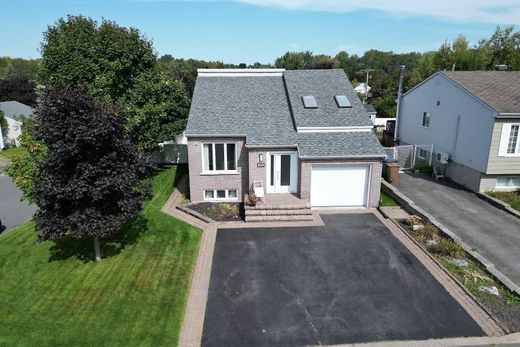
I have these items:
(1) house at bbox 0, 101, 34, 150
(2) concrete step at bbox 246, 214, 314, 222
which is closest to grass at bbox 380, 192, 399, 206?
(2) concrete step at bbox 246, 214, 314, 222

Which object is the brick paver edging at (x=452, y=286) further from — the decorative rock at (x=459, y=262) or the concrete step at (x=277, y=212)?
the concrete step at (x=277, y=212)

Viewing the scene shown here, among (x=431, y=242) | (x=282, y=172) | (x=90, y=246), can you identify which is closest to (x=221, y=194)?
(x=282, y=172)

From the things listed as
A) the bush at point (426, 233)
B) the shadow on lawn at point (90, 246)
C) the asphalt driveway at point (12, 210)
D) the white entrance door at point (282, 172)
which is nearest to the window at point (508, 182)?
the bush at point (426, 233)

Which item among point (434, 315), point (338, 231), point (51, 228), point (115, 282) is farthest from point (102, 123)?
point (434, 315)

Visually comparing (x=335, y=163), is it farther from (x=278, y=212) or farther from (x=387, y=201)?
(x=387, y=201)

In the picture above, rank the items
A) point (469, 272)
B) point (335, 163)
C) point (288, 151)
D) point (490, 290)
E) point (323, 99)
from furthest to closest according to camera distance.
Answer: point (323, 99), point (288, 151), point (335, 163), point (469, 272), point (490, 290)

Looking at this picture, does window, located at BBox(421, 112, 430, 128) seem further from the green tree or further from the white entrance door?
the green tree

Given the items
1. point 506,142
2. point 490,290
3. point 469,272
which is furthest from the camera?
point 506,142
